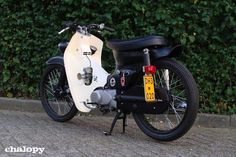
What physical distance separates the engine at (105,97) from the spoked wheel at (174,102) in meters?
0.33

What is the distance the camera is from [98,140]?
5035 mm

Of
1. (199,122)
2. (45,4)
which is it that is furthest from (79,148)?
(45,4)

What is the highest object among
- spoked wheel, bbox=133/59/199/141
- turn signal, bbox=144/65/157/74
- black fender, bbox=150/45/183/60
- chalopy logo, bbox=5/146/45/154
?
black fender, bbox=150/45/183/60

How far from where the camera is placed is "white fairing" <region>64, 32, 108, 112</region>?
5.74m

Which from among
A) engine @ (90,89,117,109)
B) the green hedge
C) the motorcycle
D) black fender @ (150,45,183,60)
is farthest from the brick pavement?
black fender @ (150,45,183,60)

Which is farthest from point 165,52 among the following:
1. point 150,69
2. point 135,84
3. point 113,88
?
point 113,88

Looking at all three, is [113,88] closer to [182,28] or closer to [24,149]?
[24,149]

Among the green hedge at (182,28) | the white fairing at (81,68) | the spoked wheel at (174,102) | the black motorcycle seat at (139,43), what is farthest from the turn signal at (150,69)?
the green hedge at (182,28)

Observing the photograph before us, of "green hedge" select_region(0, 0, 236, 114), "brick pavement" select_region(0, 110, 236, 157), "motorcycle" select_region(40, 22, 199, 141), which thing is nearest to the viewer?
"brick pavement" select_region(0, 110, 236, 157)

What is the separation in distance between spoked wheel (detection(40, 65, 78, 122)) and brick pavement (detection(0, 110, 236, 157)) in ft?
0.45

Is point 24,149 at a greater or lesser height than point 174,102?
lesser

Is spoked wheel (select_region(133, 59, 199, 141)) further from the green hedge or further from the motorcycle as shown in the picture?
the green hedge

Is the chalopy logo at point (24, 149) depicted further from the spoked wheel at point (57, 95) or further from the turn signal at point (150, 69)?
the spoked wheel at point (57, 95)

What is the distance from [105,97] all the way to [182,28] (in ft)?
6.17
